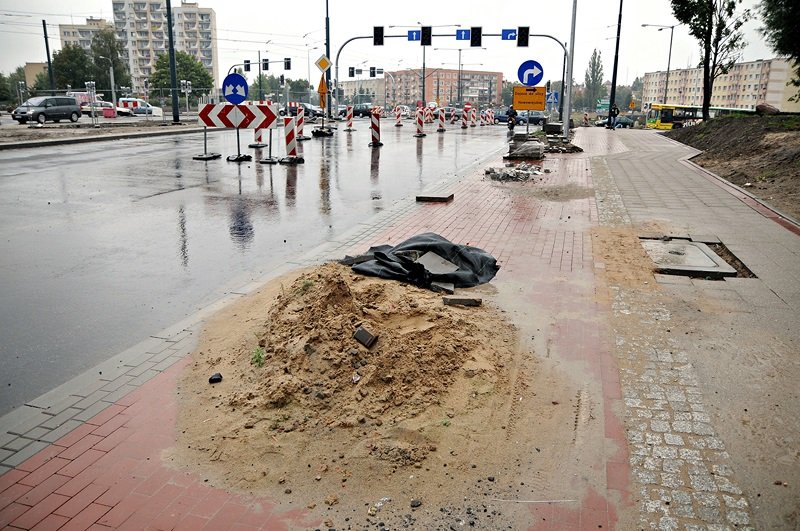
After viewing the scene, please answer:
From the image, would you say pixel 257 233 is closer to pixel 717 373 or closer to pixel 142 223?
pixel 142 223

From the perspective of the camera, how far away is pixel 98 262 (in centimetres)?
837

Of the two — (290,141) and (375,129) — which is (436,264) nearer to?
(290,141)

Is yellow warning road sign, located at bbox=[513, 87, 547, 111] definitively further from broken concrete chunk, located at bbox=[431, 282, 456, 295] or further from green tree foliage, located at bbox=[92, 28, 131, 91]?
green tree foliage, located at bbox=[92, 28, 131, 91]

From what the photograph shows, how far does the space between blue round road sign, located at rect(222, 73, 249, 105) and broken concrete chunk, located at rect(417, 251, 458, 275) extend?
13.9 metres

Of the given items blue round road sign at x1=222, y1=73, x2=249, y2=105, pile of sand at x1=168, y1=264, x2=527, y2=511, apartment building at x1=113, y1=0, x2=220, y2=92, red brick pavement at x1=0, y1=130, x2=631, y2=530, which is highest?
apartment building at x1=113, y1=0, x2=220, y2=92

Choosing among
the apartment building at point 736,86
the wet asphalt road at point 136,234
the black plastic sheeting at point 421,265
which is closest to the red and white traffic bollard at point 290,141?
the wet asphalt road at point 136,234

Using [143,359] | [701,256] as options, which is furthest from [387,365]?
[701,256]

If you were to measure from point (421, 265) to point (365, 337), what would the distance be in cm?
221

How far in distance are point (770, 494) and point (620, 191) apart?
12.3 metres

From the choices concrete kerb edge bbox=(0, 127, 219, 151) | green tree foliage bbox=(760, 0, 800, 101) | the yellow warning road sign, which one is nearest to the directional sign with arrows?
concrete kerb edge bbox=(0, 127, 219, 151)

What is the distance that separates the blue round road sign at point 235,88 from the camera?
19.1 m

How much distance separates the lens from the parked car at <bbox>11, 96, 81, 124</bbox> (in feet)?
130

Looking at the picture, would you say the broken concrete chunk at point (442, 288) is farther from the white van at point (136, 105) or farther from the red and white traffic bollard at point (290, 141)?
the white van at point (136, 105)

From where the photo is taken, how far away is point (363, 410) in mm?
4309
